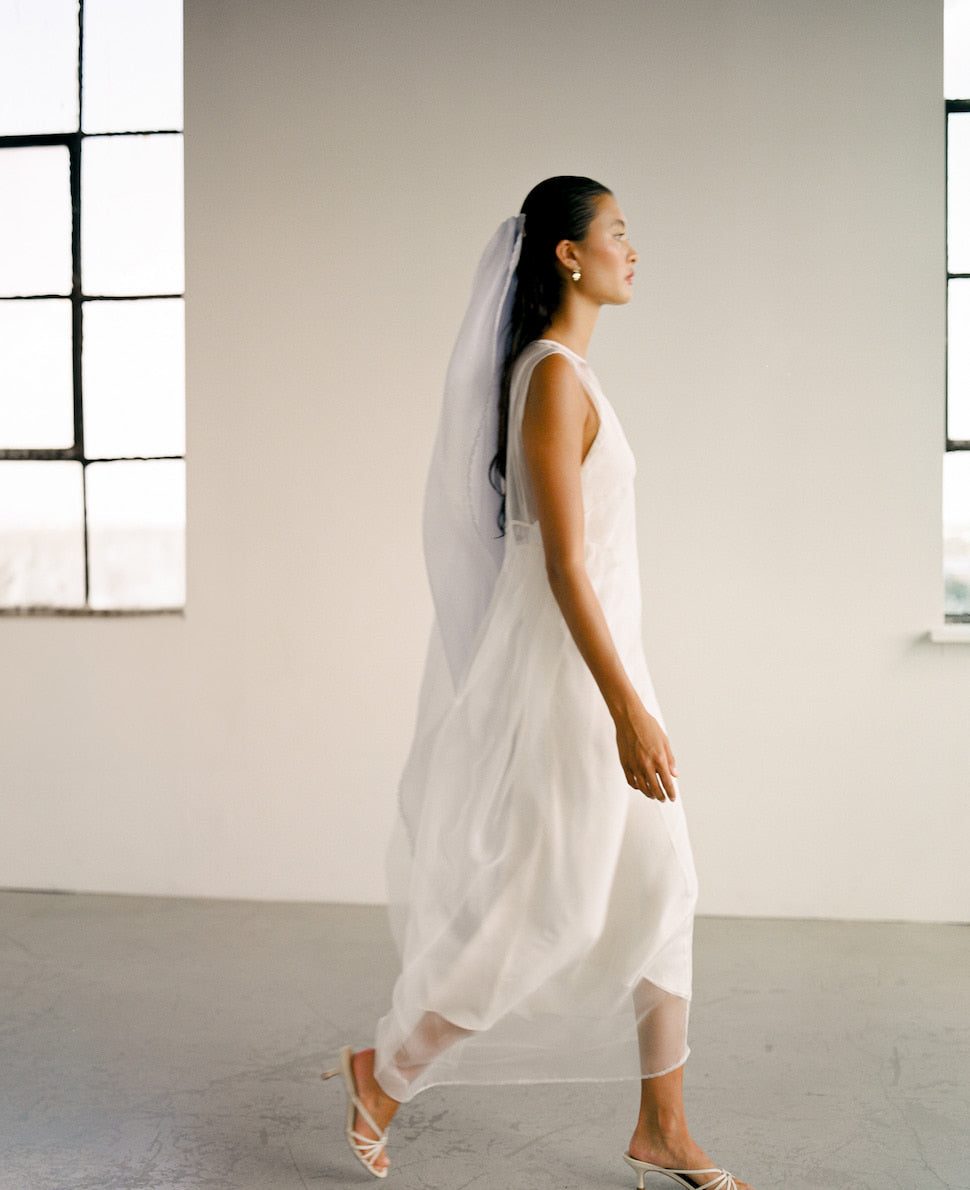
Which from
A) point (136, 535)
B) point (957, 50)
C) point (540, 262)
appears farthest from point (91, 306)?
point (957, 50)

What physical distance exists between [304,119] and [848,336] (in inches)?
64.7

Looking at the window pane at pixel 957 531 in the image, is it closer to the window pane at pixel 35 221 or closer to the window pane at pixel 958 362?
the window pane at pixel 958 362

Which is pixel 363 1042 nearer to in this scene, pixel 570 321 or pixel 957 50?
pixel 570 321

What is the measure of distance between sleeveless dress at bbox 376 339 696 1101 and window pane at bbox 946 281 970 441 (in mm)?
1816

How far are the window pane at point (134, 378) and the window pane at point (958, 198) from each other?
223cm

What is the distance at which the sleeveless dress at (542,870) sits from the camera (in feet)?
5.38

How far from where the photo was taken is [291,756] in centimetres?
332

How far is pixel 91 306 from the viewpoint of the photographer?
3.46m

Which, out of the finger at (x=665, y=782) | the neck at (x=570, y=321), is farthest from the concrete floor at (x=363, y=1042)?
the neck at (x=570, y=321)

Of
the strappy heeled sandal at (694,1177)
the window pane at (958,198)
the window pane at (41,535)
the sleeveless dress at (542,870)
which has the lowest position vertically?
the strappy heeled sandal at (694,1177)

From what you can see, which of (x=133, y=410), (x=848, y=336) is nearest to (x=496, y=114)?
(x=848, y=336)

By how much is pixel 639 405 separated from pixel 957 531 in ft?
3.17

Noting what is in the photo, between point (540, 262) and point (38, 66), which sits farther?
point (38, 66)

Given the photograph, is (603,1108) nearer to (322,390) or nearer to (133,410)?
(322,390)
